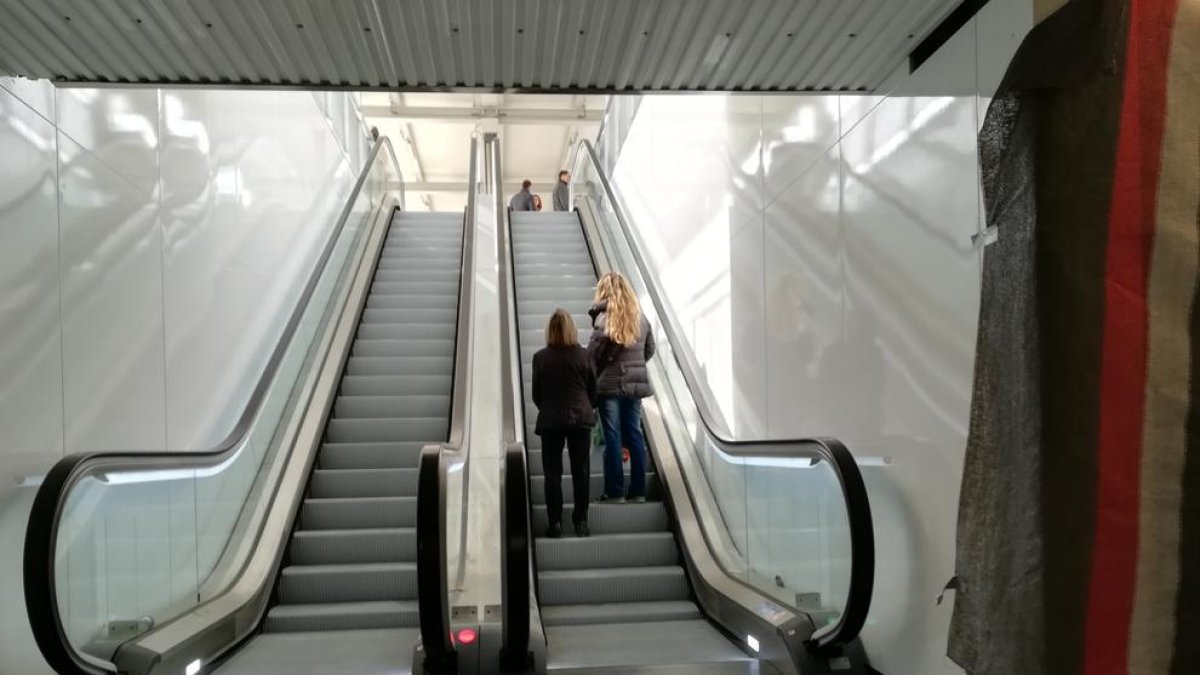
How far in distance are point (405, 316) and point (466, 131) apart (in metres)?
11.0

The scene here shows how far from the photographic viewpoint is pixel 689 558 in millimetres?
5125

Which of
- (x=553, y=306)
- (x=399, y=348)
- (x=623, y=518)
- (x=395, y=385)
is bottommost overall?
(x=623, y=518)

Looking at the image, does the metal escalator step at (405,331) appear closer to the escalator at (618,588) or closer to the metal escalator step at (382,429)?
the escalator at (618,588)

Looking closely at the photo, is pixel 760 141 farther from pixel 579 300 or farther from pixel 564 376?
pixel 579 300

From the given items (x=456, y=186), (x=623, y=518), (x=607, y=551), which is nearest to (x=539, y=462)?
(x=623, y=518)

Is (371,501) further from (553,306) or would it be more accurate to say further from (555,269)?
(555,269)

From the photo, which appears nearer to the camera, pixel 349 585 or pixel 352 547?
pixel 349 585

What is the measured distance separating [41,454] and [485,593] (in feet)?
6.17

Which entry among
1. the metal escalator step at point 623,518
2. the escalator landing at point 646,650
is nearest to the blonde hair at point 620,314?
the metal escalator step at point 623,518

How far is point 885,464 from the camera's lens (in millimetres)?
3604

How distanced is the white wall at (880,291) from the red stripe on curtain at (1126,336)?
91 cm

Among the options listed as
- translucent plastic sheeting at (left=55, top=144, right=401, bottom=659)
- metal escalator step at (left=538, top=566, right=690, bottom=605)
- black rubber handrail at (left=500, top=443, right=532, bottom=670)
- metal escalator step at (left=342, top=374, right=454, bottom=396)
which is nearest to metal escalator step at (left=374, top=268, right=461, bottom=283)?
metal escalator step at (left=342, top=374, right=454, bottom=396)

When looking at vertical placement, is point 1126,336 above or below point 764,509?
above

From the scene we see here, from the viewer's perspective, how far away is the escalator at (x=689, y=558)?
367 cm
